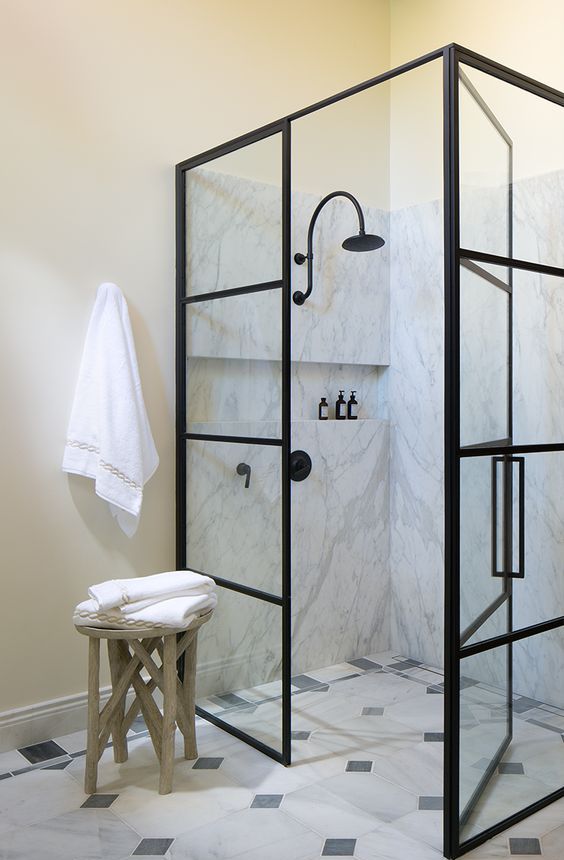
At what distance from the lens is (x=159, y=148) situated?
3.04 meters

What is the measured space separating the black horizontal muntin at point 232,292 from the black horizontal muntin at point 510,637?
125cm

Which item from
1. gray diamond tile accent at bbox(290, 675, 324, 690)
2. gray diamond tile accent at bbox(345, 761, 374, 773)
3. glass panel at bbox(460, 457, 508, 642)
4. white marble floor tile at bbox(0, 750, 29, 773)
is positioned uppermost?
glass panel at bbox(460, 457, 508, 642)

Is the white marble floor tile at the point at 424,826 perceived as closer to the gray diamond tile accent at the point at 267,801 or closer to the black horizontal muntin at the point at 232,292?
the gray diamond tile accent at the point at 267,801

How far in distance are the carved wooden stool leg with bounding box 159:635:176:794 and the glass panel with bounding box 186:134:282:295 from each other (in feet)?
4.10

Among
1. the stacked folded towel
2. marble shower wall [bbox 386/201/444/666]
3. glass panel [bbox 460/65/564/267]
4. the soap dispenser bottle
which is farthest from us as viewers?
the soap dispenser bottle

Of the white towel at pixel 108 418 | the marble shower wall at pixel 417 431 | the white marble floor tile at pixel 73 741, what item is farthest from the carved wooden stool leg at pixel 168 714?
the marble shower wall at pixel 417 431

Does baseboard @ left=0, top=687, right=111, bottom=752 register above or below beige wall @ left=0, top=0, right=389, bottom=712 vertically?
below

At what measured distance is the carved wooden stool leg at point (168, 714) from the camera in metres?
2.38

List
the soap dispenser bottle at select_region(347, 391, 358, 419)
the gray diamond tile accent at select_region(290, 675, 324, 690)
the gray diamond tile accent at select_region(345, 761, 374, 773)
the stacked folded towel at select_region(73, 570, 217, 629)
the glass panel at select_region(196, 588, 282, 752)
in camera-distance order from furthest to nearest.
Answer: the soap dispenser bottle at select_region(347, 391, 358, 419), the gray diamond tile accent at select_region(290, 675, 324, 690), the glass panel at select_region(196, 588, 282, 752), the gray diamond tile accent at select_region(345, 761, 374, 773), the stacked folded towel at select_region(73, 570, 217, 629)

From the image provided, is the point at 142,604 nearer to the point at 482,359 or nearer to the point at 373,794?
the point at 373,794

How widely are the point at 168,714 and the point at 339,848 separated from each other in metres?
0.63

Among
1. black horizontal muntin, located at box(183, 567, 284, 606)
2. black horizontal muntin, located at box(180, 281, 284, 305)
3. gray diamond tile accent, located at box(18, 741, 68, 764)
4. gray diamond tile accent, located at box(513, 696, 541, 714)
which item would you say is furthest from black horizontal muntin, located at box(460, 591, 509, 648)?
gray diamond tile accent, located at box(18, 741, 68, 764)

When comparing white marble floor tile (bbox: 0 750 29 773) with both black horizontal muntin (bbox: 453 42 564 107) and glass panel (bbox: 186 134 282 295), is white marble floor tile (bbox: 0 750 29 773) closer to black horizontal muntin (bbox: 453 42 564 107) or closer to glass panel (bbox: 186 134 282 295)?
glass panel (bbox: 186 134 282 295)

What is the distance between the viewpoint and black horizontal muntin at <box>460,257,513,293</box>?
210 cm
